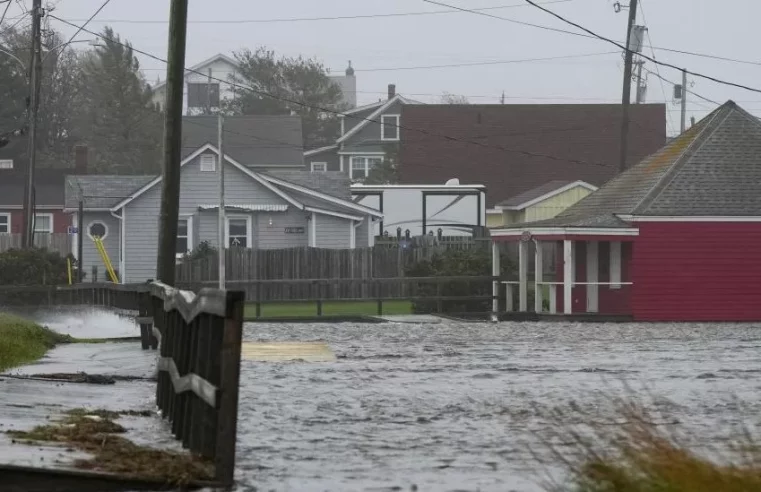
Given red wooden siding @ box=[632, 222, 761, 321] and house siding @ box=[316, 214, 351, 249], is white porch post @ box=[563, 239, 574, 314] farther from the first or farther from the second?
house siding @ box=[316, 214, 351, 249]

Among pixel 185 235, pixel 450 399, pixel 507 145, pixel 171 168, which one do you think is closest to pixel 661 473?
pixel 450 399

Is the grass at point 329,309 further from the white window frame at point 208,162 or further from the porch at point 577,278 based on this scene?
the white window frame at point 208,162

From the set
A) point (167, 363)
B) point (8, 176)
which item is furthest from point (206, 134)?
point (167, 363)

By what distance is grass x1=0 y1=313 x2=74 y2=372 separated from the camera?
20.2m

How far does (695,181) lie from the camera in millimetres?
45250

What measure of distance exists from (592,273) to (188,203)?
1654 cm

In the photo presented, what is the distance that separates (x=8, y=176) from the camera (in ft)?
247

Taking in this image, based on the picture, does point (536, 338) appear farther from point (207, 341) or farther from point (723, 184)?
point (207, 341)

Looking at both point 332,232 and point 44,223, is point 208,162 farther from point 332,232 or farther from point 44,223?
point 44,223

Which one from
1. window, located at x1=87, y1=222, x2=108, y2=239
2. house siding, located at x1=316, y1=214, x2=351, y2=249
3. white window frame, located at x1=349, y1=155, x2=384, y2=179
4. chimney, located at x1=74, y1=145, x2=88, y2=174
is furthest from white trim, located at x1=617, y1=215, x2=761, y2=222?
white window frame, located at x1=349, y1=155, x2=384, y2=179

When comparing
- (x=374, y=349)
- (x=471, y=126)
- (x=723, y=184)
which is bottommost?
(x=374, y=349)

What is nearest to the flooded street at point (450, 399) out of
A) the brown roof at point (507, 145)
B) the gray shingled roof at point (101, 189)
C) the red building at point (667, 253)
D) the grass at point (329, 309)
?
the red building at point (667, 253)

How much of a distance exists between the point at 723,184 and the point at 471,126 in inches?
1183

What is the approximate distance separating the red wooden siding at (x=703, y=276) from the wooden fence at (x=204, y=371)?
2985 centimetres
